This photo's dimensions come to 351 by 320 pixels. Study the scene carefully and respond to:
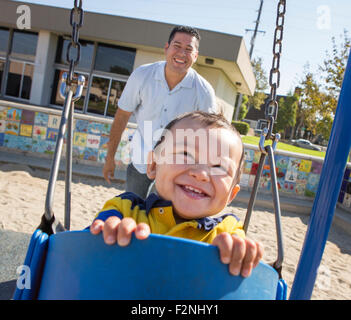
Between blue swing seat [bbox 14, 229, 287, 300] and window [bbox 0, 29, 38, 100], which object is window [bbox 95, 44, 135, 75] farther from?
blue swing seat [bbox 14, 229, 287, 300]

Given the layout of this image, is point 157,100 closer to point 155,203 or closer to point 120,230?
point 155,203

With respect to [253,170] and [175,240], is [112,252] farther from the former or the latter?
[253,170]

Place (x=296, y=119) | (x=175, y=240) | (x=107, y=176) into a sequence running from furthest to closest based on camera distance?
(x=296, y=119) < (x=107, y=176) < (x=175, y=240)

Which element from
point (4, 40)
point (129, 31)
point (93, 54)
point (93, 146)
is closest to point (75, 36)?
point (93, 146)

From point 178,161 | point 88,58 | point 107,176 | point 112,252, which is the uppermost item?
point 88,58

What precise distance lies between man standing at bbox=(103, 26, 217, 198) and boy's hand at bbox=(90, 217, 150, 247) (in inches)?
50.1

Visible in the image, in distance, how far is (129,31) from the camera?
11719 mm

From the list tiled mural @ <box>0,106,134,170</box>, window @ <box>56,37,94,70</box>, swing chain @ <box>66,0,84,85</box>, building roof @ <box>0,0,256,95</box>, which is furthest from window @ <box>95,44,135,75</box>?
→ swing chain @ <box>66,0,84,85</box>

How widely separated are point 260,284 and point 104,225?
0.36 meters

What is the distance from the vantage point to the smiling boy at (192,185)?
97 centimetres

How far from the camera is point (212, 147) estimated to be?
102cm

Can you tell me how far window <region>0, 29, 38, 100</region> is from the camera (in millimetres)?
13844

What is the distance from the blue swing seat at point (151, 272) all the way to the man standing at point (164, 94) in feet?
4.18
